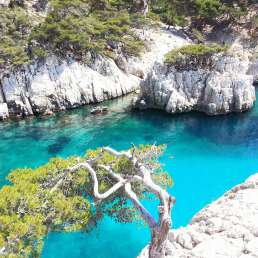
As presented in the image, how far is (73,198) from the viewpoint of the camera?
44.7ft

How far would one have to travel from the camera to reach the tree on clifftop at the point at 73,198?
11.1 metres

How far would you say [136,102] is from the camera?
39750mm

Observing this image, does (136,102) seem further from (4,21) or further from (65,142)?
(4,21)

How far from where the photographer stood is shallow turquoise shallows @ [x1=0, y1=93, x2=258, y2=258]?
18.7 metres

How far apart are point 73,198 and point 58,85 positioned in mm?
28906

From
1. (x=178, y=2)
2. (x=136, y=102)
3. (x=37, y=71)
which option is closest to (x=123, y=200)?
(x=136, y=102)

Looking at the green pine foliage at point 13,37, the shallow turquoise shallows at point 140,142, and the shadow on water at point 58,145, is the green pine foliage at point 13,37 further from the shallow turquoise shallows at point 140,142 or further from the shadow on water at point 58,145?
the shadow on water at point 58,145

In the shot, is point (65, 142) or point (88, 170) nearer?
point (88, 170)

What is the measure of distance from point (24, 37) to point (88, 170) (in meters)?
33.7

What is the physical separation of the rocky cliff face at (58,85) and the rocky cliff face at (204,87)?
22.5ft

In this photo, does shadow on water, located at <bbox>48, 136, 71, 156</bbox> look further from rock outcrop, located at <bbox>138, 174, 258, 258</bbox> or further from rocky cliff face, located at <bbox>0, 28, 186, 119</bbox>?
rock outcrop, located at <bbox>138, 174, 258, 258</bbox>

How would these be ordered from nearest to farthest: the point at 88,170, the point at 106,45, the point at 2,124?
the point at 88,170, the point at 2,124, the point at 106,45

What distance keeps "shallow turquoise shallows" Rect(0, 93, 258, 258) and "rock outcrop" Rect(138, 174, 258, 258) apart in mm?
4166

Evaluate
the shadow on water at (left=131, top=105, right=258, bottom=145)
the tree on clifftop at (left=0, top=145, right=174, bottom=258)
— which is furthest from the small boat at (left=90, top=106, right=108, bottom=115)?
the tree on clifftop at (left=0, top=145, right=174, bottom=258)
